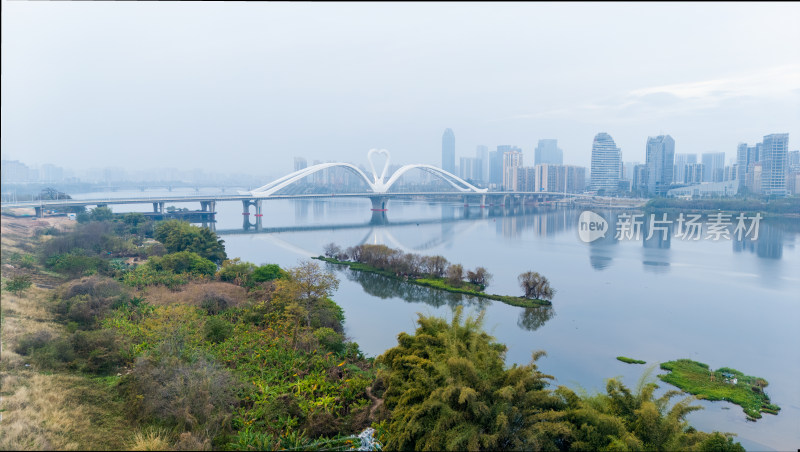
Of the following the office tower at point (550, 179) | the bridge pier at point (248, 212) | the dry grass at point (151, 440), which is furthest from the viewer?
the office tower at point (550, 179)

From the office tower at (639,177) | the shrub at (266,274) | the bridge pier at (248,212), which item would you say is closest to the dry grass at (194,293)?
the shrub at (266,274)

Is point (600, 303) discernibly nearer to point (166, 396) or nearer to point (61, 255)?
point (166, 396)

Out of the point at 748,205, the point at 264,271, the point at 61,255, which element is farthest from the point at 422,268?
the point at 748,205

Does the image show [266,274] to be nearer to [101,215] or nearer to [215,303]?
[215,303]

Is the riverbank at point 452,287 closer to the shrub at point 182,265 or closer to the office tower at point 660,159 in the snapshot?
the shrub at point 182,265

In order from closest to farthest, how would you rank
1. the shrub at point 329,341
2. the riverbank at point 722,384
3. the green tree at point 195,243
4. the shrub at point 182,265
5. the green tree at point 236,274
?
1. the riverbank at point 722,384
2. the shrub at point 329,341
3. the green tree at point 236,274
4. the shrub at point 182,265
5. the green tree at point 195,243

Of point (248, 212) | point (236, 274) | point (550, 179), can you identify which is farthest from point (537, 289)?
point (550, 179)
